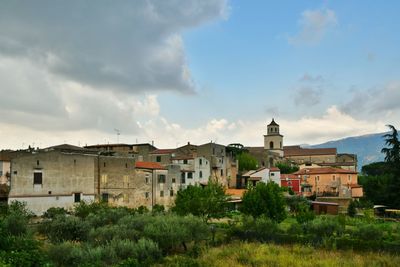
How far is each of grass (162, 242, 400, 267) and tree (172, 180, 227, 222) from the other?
11.7 m

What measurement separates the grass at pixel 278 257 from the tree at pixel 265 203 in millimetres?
14637

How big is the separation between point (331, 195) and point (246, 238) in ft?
159

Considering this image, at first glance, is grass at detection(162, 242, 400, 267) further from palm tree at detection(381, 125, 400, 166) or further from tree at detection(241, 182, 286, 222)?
palm tree at detection(381, 125, 400, 166)

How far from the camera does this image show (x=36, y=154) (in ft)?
152

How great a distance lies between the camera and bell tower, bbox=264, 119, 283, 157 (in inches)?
5284

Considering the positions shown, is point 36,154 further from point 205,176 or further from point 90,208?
point 205,176

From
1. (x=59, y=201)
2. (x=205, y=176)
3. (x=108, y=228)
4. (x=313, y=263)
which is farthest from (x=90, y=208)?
(x=205, y=176)

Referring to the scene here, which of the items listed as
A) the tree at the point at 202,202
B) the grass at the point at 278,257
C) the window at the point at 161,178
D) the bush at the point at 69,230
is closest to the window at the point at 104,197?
the window at the point at 161,178

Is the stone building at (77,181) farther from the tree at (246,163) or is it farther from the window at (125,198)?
the tree at (246,163)

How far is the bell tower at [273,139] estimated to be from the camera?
134 m

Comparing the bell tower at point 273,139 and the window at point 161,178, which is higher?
the bell tower at point 273,139

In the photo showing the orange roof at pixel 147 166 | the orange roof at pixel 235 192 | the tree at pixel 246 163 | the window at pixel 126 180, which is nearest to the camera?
the window at pixel 126 180

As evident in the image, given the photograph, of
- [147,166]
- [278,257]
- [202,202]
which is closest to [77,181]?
[147,166]

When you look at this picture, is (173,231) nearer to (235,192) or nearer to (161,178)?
(161,178)
